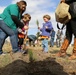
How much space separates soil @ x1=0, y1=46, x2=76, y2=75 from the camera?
18.4 ft

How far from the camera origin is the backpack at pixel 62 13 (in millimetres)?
6629

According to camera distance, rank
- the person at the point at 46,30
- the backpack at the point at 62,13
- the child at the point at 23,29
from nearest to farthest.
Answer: the backpack at the point at 62,13
the child at the point at 23,29
the person at the point at 46,30

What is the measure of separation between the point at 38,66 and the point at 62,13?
5.00 ft

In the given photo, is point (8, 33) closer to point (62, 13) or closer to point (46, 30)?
point (62, 13)

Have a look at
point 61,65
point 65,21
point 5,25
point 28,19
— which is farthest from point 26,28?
point 61,65

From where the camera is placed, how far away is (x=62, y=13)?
6.67m

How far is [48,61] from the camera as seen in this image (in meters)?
6.52

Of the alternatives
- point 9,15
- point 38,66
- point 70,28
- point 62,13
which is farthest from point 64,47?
point 9,15

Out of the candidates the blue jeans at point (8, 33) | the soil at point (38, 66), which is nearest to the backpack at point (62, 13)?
the soil at point (38, 66)

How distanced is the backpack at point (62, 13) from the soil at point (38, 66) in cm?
100

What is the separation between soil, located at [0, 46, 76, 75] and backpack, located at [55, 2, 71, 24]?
39.3 inches

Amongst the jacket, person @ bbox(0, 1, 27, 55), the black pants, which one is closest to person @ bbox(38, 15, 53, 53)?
the jacket

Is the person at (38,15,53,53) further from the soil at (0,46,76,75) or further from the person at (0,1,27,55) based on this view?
the soil at (0,46,76,75)

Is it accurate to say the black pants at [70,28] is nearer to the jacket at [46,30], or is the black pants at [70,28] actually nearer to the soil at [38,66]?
the soil at [38,66]
